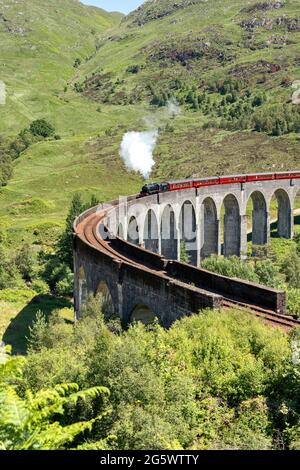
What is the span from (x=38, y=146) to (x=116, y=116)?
35.8 meters

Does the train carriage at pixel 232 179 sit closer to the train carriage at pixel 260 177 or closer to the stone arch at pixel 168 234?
the train carriage at pixel 260 177

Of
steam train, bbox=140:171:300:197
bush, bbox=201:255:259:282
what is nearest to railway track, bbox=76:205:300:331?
steam train, bbox=140:171:300:197

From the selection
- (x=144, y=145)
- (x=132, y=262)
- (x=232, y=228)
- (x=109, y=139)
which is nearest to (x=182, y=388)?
(x=132, y=262)

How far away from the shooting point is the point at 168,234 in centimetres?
5397

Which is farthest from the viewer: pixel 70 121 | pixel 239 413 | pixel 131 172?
pixel 70 121

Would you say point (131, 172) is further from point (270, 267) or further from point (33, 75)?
point (33, 75)

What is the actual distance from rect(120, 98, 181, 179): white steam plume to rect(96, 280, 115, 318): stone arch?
65690 millimetres

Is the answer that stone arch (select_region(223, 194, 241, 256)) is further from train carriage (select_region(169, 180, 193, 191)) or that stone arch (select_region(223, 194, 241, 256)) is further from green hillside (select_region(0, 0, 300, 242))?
green hillside (select_region(0, 0, 300, 242))

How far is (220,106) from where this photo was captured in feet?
440

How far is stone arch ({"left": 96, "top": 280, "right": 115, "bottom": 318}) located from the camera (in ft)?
93.9

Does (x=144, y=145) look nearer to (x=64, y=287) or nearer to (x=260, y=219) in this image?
(x=260, y=219)

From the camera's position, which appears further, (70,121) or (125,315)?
(70,121)
